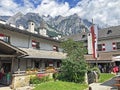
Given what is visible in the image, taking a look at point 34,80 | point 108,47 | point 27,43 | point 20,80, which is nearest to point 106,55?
point 108,47

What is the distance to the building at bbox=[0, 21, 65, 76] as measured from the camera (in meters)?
20.4

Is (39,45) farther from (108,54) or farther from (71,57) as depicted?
(108,54)

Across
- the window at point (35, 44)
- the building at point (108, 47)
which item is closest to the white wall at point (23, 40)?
the window at point (35, 44)

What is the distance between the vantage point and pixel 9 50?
20.6 m

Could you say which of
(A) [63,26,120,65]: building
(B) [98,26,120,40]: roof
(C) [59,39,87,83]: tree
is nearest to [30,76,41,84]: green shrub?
(C) [59,39,87,83]: tree

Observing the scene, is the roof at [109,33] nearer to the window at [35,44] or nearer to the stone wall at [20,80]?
the window at [35,44]

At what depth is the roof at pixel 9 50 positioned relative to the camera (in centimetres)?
1931

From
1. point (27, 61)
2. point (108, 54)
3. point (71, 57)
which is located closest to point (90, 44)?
point (71, 57)

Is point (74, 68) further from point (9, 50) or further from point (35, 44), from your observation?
point (35, 44)

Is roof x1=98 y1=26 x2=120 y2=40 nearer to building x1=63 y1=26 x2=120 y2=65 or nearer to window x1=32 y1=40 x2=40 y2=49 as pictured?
building x1=63 y1=26 x2=120 y2=65

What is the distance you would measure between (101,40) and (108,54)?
11.1ft

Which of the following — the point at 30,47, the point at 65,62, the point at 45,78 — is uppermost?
the point at 30,47

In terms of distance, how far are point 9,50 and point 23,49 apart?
539cm

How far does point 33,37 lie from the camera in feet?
95.2
